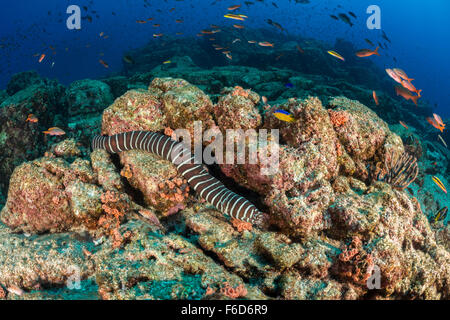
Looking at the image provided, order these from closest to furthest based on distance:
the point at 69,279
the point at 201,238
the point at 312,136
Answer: the point at 69,279, the point at 201,238, the point at 312,136

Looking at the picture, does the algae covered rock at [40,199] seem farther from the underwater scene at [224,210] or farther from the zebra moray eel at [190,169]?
the zebra moray eel at [190,169]

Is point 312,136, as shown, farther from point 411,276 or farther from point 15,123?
point 15,123

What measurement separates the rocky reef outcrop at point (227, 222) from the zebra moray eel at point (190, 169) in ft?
0.85

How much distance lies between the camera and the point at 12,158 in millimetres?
10156

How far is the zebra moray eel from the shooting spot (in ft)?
17.3

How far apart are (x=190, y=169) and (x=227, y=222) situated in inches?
62.7

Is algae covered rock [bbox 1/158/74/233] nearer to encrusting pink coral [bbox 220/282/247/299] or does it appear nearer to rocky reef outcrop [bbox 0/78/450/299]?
rocky reef outcrop [bbox 0/78/450/299]

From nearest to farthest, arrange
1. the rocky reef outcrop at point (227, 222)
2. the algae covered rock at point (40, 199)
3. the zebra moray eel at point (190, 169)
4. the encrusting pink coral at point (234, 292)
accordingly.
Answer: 1. the encrusting pink coral at point (234, 292)
2. the rocky reef outcrop at point (227, 222)
3. the zebra moray eel at point (190, 169)
4. the algae covered rock at point (40, 199)

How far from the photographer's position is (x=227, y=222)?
562 cm

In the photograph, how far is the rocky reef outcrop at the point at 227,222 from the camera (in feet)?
13.7

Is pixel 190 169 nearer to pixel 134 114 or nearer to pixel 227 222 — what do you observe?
pixel 227 222

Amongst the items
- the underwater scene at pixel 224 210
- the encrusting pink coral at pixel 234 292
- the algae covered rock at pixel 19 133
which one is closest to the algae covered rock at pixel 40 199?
the underwater scene at pixel 224 210
